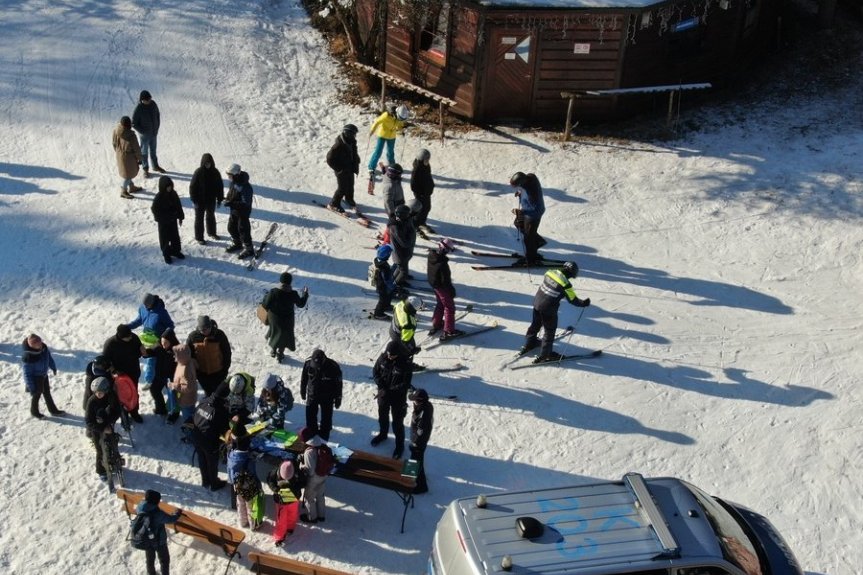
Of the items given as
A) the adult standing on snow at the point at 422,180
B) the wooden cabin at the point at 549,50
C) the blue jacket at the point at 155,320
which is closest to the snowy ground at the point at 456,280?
the adult standing on snow at the point at 422,180

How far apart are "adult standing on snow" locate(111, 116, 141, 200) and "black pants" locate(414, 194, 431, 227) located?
4671mm

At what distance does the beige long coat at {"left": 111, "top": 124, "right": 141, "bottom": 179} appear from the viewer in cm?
1605

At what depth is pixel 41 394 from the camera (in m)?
12.3

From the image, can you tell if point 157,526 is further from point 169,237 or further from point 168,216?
point 169,237

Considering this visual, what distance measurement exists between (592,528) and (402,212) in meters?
6.20

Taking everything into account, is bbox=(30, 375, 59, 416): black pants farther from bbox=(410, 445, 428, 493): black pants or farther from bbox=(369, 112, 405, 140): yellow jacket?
bbox=(369, 112, 405, 140): yellow jacket

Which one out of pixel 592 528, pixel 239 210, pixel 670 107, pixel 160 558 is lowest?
pixel 160 558

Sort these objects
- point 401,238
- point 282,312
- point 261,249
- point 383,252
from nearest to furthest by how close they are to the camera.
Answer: point 282,312 < point 383,252 < point 401,238 < point 261,249

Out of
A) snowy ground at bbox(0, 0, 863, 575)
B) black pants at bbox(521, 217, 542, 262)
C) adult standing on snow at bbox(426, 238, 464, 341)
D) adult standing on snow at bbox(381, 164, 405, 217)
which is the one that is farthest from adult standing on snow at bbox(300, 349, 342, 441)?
black pants at bbox(521, 217, 542, 262)

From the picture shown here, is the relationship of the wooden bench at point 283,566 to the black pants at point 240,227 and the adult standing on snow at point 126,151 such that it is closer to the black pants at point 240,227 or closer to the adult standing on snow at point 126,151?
the black pants at point 240,227

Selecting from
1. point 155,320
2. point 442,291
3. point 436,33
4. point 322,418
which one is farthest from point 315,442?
point 436,33

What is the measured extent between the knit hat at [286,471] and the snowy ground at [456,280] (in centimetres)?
89

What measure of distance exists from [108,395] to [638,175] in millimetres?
10664

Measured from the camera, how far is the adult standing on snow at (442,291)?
529 inches
